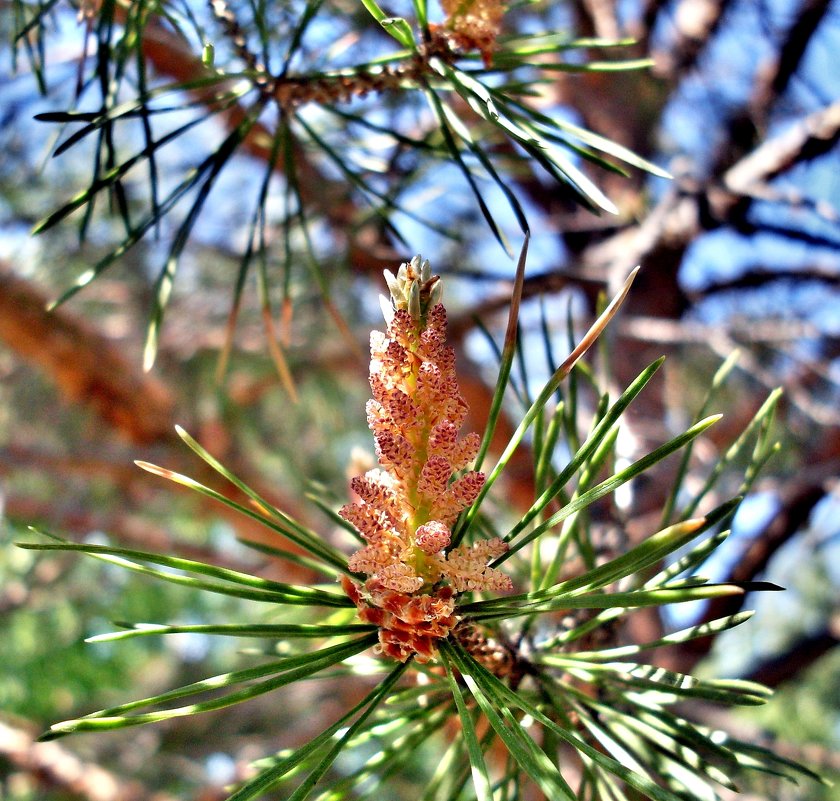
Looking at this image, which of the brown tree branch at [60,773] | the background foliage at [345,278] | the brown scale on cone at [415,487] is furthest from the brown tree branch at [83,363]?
the brown scale on cone at [415,487]

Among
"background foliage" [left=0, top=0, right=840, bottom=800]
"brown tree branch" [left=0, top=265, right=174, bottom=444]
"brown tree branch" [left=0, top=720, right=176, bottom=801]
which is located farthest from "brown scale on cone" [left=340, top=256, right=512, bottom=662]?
"brown tree branch" [left=0, top=720, right=176, bottom=801]

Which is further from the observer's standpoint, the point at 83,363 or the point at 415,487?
the point at 83,363

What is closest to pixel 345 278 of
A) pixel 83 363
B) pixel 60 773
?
pixel 83 363

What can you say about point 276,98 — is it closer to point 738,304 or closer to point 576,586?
point 576,586

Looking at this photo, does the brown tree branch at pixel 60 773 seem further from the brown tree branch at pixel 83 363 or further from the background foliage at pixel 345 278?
the brown tree branch at pixel 83 363

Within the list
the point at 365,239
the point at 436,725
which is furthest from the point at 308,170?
the point at 436,725

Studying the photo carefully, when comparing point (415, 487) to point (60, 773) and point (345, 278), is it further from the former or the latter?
point (60, 773)
